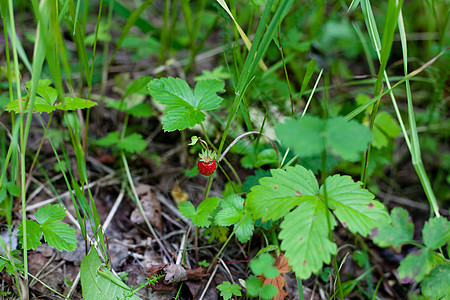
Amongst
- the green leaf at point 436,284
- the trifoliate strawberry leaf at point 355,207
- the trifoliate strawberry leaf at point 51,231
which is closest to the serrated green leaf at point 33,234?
the trifoliate strawberry leaf at point 51,231

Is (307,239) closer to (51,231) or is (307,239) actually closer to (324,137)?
(324,137)

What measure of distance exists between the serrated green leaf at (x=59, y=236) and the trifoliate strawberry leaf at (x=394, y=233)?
1009 millimetres

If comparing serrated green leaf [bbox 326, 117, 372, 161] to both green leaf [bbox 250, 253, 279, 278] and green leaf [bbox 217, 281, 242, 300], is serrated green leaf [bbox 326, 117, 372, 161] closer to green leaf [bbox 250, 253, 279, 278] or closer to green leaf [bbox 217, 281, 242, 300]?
green leaf [bbox 250, 253, 279, 278]

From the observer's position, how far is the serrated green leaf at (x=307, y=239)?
104 centimetres

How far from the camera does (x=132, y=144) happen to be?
6.05 ft

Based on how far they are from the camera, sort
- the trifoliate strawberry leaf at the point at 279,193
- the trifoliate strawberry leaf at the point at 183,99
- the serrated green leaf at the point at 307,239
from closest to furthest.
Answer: the serrated green leaf at the point at 307,239 → the trifoliate strawberry leaf at the point at 279,193 → the trifoliate strawberry leaf at the point at 183,99

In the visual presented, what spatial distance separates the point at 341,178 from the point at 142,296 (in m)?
0.86

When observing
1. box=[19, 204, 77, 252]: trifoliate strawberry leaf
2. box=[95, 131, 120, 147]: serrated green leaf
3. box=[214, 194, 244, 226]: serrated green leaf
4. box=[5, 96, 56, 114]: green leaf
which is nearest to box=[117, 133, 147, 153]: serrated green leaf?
box=[95, 131, 120, 147]: serrated green leaf

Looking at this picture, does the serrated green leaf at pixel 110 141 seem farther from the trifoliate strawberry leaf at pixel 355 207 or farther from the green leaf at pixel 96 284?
the trifoliate strawberry leaf at pixel 355 207

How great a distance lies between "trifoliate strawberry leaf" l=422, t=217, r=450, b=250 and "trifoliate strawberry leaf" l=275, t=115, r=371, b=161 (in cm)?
37

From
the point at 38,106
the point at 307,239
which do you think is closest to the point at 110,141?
the point at 38,106

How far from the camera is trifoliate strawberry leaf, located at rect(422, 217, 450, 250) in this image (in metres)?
1.07

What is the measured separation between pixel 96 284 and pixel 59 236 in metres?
0.21

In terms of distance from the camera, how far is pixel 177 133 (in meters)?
2.13
